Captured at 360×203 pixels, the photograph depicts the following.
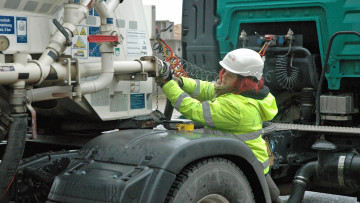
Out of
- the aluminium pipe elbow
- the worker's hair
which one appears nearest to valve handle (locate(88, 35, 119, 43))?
the aluminium pipe elbow

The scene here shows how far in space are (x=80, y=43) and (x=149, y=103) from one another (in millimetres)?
878

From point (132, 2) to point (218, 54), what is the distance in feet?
7.26

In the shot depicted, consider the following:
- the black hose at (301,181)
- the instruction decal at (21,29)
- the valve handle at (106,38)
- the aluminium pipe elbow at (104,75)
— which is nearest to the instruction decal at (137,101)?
the aluminium pipe elbow at (104,75)

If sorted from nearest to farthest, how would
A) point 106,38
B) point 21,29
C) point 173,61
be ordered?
1. point 21,29
2. point 106,38
3. point 173,61

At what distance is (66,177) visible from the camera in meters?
3.18

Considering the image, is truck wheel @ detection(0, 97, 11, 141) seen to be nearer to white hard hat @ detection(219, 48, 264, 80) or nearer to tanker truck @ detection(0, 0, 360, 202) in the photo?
tanker truck @ detection(0, 0, 360, 202)

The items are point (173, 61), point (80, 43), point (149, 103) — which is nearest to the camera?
point (80, 43)

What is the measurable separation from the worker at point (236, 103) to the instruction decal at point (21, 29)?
106 centimetres

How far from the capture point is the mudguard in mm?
2959

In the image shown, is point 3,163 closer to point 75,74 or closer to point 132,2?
point 75,74

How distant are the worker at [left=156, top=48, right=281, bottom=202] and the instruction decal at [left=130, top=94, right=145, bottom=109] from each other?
0.26 metres

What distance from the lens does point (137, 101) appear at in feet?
14.0

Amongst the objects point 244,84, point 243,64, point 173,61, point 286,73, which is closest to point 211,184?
point 244,84

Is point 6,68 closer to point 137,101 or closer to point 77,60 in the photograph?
point 77,60
